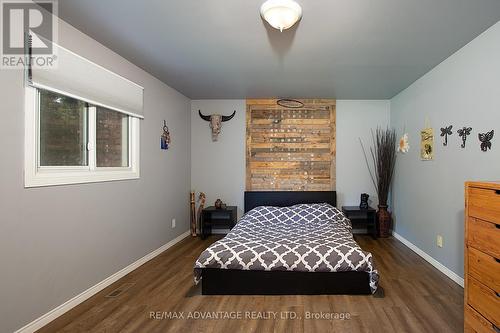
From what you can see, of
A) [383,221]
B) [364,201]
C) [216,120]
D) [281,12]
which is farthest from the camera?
[216,120]

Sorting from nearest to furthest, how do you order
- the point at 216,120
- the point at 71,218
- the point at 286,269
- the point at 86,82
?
1. the point at 71,218
2. the point at 86,82
3. the point at 286,269
4. the point at 216,120

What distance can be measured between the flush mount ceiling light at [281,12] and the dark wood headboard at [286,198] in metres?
2.84

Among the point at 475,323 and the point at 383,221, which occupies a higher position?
the point at 383,221

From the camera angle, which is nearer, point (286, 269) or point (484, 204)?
point (484, 204)

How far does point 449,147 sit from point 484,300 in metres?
1.68

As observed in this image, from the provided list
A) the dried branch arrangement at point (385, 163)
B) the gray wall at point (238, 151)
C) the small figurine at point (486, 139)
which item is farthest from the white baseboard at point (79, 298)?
the small figurine at point (486, 139)

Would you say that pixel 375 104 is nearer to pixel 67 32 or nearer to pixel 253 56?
pixel 253 56

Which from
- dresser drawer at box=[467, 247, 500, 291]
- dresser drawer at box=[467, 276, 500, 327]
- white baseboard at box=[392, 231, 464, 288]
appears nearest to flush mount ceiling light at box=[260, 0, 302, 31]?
dresser drawer at box=[467, 247, 500, 291]

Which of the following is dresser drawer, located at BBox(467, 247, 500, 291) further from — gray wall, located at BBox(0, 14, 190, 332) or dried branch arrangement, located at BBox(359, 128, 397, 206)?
gray wall, located at BBox(0, 14, 190, 332)

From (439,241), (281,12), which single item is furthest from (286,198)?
(281,12)

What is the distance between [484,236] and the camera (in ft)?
5.30

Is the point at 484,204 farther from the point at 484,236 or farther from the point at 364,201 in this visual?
the point at 364,201

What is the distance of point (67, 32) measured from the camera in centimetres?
208

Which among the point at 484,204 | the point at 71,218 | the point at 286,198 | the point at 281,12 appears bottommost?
the point at 286,198
